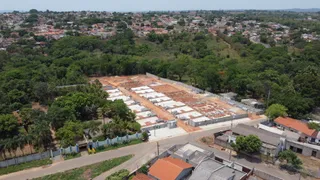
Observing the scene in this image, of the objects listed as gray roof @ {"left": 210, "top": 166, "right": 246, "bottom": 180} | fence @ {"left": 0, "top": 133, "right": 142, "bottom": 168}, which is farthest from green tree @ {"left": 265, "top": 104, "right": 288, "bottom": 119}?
fence @ {"left": 0, "top": 133, "right": 142, "bottom": 168}

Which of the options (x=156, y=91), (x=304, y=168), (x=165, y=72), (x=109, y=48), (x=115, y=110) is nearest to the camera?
(x=304, y=168)

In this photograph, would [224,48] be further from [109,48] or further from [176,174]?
[176,174]

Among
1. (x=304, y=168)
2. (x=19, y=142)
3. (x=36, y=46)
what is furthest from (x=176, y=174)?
(x=36, y=46)

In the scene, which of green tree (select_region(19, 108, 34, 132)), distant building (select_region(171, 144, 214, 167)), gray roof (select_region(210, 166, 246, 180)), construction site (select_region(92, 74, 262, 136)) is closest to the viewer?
gray roof (select_region(210, 166, 246, 180))

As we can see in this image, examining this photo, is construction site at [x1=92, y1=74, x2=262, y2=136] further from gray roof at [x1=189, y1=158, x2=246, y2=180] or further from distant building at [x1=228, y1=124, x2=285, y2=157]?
gray roof at [x1=189, y1=158, x2=246, y2=180]

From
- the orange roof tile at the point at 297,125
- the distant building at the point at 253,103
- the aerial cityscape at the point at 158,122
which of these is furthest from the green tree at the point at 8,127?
the distant building at the point at 253,103
